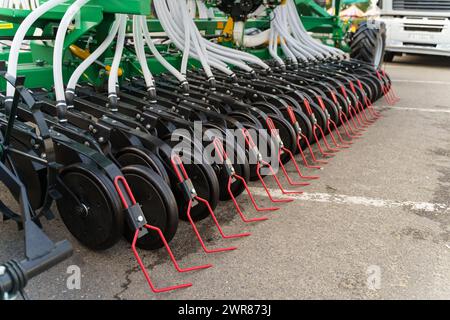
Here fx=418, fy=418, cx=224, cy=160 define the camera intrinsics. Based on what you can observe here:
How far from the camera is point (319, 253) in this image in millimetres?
2256

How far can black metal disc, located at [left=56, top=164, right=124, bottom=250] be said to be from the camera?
1908 mm

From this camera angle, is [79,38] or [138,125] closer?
[138,125]

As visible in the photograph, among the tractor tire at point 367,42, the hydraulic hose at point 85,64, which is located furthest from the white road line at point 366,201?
the tractor tire at point 367,42

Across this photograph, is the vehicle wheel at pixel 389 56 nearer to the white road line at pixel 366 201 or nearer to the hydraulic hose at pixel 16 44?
the white road line at pixel 366 201

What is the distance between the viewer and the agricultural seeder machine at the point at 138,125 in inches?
76.1

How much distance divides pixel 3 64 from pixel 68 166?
0.58 metres

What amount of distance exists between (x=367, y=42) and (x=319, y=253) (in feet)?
15.2

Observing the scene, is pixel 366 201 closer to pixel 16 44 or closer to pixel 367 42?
pixel 16 44

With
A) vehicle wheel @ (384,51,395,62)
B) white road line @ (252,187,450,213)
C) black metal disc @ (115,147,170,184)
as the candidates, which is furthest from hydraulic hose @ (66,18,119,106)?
vehicle wheel @ (384,51,395,62)

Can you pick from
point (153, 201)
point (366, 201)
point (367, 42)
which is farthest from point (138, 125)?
point (367, 42)

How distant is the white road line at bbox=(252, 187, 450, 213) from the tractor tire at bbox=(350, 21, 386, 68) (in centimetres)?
367

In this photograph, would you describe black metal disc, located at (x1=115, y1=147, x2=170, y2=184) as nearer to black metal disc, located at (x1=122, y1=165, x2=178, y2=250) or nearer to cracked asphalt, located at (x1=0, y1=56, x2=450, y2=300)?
black metal disc, located at (x1=122, y1=165, x2=178, y2=250)

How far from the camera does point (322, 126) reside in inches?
149

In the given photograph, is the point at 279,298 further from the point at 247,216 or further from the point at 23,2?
the point at 23,2
